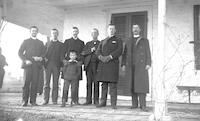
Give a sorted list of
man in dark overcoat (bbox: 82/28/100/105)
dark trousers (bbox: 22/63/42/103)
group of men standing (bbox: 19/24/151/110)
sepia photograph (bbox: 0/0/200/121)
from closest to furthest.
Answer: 1. sepia photograph (bbox: 0/0/200/121)
2. group of men standing (bbox: 19/24/151/110)
3. dark trousers (bbox: 22/63/42/103)
4. man in dark overcoat (bbox: 82/28/100/105)

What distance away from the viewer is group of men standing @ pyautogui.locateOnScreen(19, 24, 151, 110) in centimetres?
502

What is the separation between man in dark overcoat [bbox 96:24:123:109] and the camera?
5027 millimetres

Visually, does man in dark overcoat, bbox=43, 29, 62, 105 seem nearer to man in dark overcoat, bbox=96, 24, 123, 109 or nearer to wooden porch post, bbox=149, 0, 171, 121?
man in dark overcoat, bbox=96, 24, 123, 109

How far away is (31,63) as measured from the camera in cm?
539

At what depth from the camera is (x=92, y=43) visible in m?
5.73

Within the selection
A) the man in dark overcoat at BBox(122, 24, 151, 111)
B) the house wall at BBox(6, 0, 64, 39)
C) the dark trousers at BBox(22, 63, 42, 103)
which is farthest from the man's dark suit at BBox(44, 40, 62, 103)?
the house wall at BBox(6, 0, 64, 39)

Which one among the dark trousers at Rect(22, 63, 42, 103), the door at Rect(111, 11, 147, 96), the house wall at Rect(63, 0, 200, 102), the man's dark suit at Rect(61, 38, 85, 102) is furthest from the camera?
the door at Rect(111, 11, 147, 96)

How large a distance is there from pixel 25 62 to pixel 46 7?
144 inches

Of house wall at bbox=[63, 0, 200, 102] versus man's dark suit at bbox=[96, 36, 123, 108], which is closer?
man's dark suit at bbox=[96, 36, 123, 108]

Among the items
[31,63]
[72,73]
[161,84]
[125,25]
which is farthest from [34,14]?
[161,84]

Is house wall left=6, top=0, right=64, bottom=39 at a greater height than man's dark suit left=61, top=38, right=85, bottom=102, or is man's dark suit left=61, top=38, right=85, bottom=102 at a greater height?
house wall left=6, top=0, right=64, bottom=39

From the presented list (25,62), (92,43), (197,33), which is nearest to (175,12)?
(197,33)

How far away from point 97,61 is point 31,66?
1501mm

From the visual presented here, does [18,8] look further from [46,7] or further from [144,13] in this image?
[144,13]
